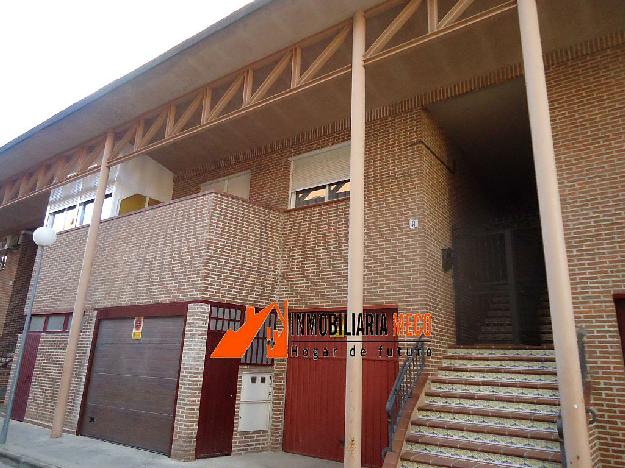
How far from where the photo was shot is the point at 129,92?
976 centimetres

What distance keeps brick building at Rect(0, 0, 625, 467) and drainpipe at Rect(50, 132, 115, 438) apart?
132mm

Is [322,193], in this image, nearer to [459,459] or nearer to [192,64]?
[192,64]

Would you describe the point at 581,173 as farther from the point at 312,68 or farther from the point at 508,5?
the point at 312,68

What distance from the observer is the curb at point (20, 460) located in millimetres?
7165

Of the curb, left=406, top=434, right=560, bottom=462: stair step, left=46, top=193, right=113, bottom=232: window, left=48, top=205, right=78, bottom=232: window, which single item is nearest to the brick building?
left=406, top=434, right=560, bottom=462: stair step

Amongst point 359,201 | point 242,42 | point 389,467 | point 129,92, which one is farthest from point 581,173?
point 129,92

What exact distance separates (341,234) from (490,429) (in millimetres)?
4528

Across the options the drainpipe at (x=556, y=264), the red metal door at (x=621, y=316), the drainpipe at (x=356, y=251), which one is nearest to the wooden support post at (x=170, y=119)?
the drainpipe at (x=356, y=251)

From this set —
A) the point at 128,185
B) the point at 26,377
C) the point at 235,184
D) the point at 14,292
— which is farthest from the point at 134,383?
the point at 14,292

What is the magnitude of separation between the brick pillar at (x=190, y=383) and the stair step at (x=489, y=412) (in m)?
3.90

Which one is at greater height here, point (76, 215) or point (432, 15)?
point (432, 15)

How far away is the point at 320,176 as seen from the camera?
400 inches

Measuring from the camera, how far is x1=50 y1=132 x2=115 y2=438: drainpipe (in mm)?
9539

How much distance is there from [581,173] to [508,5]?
3.20 m
